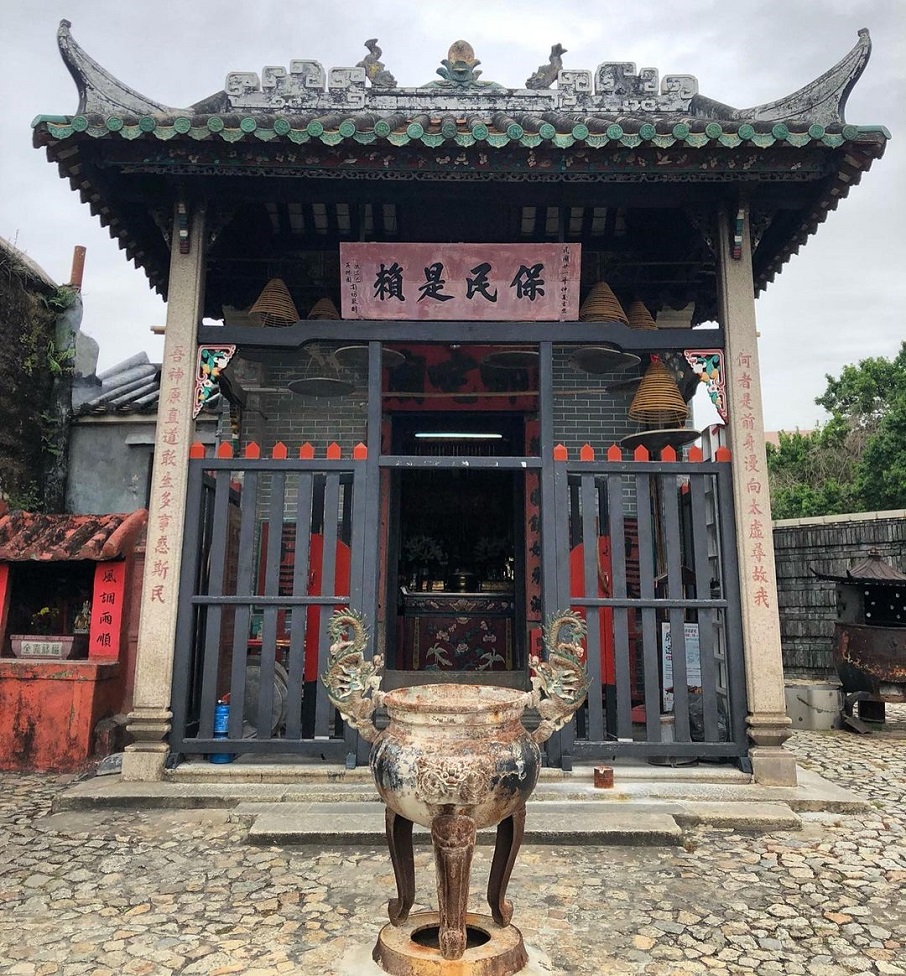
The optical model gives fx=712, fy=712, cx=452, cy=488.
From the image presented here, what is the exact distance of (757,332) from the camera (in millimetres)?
5777

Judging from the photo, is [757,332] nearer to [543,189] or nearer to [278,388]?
[543,189]

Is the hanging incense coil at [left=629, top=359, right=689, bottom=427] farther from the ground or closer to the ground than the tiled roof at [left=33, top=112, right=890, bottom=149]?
closer to the ground

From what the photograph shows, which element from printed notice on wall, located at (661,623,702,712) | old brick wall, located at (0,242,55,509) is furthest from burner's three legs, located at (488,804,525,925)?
old brick wall, located at (0,242,55,509)

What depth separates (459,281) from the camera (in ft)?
19.5

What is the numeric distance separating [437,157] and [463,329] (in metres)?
1.31

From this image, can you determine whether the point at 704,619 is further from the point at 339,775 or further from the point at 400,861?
the point at 400,861

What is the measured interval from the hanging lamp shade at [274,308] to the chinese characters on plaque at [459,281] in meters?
0.72

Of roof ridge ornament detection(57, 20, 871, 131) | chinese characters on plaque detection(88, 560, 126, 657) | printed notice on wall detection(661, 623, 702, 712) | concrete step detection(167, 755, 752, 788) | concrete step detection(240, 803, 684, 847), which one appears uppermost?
roof ridge ornament detection(57, 20, 871, 131)

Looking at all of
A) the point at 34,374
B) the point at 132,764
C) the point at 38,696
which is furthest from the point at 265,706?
the point at 34,374

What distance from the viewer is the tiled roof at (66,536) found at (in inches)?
242

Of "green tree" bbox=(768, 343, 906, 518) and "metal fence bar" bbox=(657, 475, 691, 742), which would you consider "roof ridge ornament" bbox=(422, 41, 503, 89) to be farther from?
"green tree" bbox=(768, 343, 906, 518)

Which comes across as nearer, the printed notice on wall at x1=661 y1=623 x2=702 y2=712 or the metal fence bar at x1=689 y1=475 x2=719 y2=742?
the metal fence bar at x1=689 y1=475 x2=719 y2=742

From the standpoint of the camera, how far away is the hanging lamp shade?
632 cm

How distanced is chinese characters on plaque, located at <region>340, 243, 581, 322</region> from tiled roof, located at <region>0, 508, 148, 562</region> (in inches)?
110
